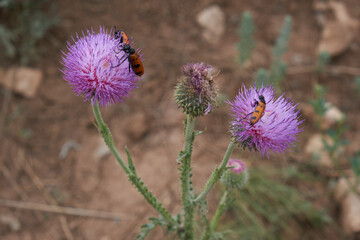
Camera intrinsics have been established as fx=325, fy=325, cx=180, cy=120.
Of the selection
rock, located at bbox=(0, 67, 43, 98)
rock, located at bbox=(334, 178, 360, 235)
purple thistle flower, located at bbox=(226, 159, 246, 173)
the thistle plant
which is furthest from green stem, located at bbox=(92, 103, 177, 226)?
rock, located at bbox=(0, 67, 43, 98)

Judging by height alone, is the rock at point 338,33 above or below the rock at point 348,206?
above

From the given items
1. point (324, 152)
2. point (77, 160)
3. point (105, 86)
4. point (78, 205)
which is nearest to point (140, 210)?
point (78, 205)

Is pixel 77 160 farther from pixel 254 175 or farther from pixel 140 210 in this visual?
pixel 254 175

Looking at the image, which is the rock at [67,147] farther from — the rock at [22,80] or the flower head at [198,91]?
the flower head at [198,91]

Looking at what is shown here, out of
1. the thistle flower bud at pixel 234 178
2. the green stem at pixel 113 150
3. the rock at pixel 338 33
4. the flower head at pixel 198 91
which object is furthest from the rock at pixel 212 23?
the green stem at pixel 113 150

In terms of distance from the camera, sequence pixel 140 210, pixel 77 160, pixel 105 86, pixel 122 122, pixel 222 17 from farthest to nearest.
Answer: pixel 222 17, pixel 122 122, pixel 77 160, pixel 140 210, pixel 105 86

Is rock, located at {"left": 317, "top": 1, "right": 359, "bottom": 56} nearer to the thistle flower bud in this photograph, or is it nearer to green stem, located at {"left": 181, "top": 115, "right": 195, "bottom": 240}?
the thistle flower bud
